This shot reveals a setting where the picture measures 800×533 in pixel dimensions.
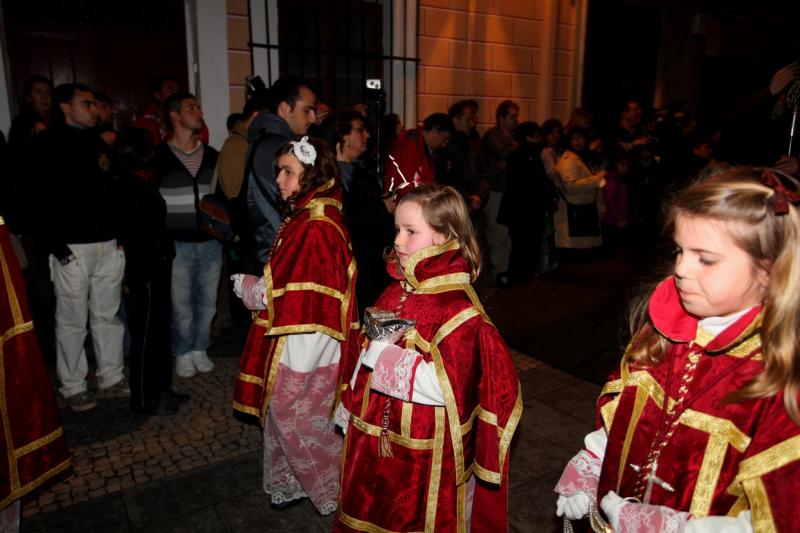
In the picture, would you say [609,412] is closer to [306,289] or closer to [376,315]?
[376,315]

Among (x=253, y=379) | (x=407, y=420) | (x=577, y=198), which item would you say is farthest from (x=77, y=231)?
(x=577, y=198)

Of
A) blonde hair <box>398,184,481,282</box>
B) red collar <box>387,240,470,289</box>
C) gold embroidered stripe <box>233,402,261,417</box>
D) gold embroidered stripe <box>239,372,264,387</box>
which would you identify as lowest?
gold embroidered stripe <box>233,402,261,417</box>

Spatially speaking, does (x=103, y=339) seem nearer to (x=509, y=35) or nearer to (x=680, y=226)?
(x=680, y=226)

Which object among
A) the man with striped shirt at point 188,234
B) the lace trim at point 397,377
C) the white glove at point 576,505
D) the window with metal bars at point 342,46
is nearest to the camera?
the white glove at point 576,505

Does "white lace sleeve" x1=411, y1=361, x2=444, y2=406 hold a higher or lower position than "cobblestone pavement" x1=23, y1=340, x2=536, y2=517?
higher

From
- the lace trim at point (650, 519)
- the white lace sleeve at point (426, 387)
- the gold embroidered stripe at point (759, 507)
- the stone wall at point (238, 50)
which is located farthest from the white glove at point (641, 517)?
the stone wall at point (238, 50)

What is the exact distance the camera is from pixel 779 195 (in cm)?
130

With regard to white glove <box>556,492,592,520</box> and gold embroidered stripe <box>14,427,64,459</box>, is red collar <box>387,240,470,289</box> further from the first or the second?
gold embroidered stripe <box>14,427,64,459</box>

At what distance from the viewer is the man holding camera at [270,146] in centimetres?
355

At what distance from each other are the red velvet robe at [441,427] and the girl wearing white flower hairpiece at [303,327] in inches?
23.8

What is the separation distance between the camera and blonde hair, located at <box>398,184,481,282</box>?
7.13 feet

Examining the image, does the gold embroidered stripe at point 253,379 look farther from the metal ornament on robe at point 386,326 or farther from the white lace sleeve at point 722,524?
the white lace sleeve at point 722,524

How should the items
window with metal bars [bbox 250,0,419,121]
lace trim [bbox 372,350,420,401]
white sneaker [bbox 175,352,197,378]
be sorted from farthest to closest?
window with metal bars [bbox 250,0,419,121]
white sneaker [bbox 175,352,197,378]
lace trim [bbox 372,350,420,401]

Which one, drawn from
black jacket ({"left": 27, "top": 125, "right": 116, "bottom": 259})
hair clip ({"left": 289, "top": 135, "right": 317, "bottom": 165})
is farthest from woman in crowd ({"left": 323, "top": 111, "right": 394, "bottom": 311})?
black jacket ({"left": 27, "top": 125, "right": 116, "bottom": 259})
